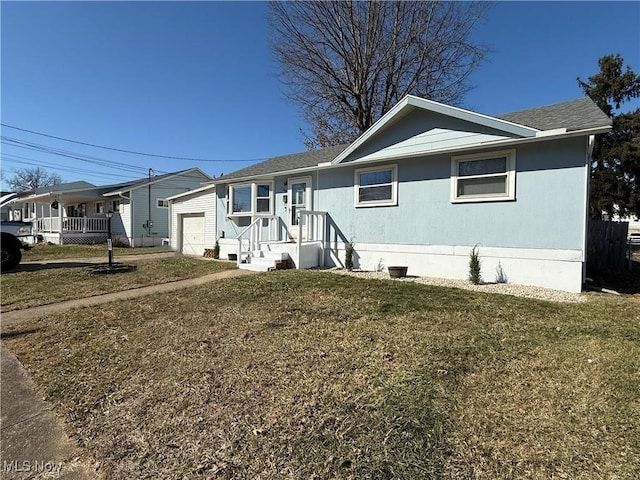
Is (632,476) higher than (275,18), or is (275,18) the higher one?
(275,18)

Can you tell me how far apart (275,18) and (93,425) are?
64.0 ft

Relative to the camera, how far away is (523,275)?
297 inches

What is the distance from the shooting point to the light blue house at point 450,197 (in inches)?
277

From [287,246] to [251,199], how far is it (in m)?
3.50

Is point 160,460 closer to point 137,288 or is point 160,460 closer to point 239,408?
point 239,408

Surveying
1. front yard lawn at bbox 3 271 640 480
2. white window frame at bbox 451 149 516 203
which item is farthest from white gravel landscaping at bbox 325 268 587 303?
white window frame at bbox 451 149 516 203

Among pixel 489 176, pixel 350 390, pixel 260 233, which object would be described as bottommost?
pixel 350 390

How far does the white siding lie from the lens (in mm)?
15969

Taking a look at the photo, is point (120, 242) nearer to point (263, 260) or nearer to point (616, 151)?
point (263, 260)

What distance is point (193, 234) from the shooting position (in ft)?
56.9

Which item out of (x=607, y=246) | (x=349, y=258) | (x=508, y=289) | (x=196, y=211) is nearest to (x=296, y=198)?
(x=349, y=258)

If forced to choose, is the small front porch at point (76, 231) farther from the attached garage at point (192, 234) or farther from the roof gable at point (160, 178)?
the attached garage at point (192, 234)

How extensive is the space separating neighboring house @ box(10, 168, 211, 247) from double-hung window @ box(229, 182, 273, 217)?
39.2 ft

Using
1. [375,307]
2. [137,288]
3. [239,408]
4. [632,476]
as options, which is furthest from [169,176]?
[632,476]
